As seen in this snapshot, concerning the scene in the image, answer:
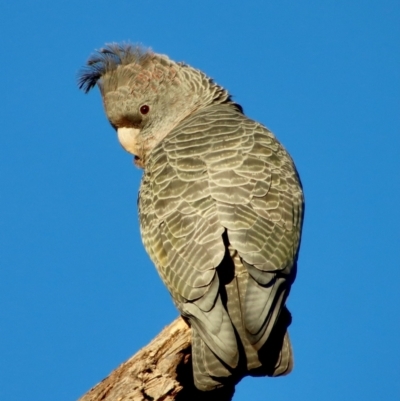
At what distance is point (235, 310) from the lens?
884cm

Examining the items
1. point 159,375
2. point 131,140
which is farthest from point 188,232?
point 131,140

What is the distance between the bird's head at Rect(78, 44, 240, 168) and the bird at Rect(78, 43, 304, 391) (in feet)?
3.38

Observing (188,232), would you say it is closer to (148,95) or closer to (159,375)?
(159,375)

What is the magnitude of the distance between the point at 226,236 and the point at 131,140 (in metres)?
3.93

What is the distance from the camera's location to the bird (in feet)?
28.7

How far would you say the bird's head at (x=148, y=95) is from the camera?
40.4 feet

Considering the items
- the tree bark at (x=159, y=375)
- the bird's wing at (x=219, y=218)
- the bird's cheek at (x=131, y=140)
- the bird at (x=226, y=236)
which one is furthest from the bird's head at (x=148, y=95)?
the tree bark at (x=159, y=375)

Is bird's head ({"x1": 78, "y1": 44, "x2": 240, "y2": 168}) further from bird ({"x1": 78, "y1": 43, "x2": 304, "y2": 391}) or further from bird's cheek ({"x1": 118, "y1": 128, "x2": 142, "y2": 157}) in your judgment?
bird ({"x1": 78, "y1": 43, "x2": 304, "y2": 391})

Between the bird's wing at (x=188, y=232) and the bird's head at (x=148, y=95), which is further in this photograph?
the bird's head at (x=148, y=95)

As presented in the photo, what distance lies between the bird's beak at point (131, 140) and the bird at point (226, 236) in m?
1.23

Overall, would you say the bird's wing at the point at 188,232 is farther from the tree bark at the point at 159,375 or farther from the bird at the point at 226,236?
the tree bark at the point at 159,375

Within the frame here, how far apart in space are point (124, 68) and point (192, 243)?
457cm

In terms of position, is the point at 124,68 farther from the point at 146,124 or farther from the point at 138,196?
the point at 138,196

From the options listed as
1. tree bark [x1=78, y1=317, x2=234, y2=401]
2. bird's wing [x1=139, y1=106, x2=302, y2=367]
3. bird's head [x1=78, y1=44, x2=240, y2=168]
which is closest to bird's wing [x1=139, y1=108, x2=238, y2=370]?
bird's wing [x1=139, y1=106, x2=302, y2=367]
